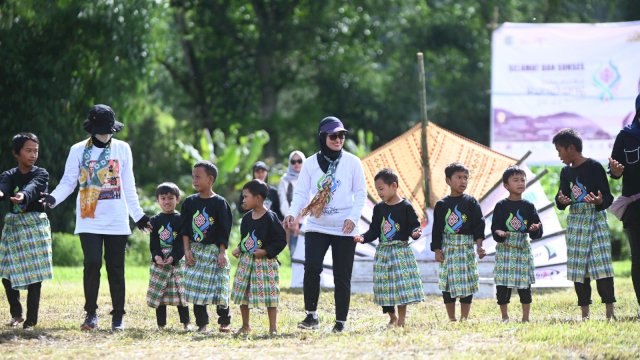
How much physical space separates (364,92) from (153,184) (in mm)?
9662

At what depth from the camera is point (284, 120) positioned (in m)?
34.8

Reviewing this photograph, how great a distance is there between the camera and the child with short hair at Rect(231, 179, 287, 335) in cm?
949

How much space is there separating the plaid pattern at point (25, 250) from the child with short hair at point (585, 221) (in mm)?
4581

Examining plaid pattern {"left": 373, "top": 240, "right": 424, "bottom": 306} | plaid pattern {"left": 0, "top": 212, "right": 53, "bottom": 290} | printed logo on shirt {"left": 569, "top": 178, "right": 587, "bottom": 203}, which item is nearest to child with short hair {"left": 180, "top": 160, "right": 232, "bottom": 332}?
plaid pattern {"left": 0, "top": 212, "right": 53, "bottom": 290}

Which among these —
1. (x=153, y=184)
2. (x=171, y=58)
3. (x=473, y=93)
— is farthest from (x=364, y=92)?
(x=153, y=184)

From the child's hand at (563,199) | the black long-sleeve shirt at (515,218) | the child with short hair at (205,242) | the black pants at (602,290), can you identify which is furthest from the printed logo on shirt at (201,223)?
the black pants at (602,290)

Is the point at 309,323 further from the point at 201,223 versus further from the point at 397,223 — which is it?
the point at 201,223

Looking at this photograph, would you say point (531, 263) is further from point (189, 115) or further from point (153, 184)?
point (189, 115)

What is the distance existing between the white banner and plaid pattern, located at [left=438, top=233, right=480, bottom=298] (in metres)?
8.78

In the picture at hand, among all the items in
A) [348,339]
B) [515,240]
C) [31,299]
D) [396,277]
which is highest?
[515,240]

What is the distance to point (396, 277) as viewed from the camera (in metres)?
10.0

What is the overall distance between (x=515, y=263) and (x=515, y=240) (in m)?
0.21

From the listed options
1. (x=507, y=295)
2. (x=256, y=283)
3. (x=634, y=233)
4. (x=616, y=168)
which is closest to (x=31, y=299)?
(x=256, y=283)

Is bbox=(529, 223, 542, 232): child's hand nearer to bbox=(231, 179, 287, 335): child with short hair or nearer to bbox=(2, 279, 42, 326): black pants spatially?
bbox=(231, 179, 287, 335): child with short hair
